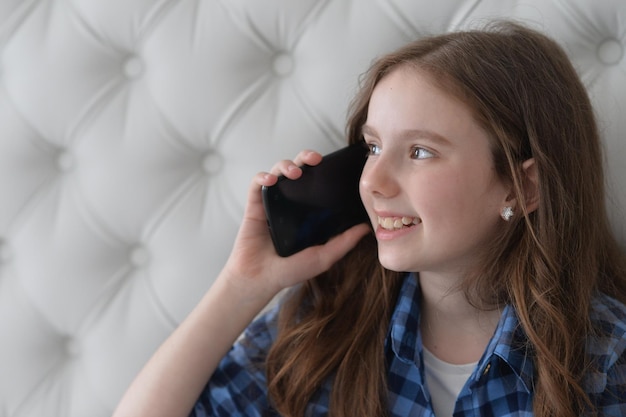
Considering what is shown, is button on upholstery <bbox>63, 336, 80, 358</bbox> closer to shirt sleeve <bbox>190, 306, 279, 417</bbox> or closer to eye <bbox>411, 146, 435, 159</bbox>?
shirt sleeve <bbox>190, 306, 279, 417</bbox>

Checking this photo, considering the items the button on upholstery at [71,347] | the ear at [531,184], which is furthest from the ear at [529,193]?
the button on upholstery at [71,347]

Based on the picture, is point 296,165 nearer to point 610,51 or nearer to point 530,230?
point 530,230

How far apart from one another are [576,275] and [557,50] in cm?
28

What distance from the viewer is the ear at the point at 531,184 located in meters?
0.84

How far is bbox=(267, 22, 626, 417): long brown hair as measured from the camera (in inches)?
32.8

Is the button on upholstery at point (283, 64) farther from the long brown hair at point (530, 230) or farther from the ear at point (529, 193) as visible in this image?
the ear at point (529, 193)

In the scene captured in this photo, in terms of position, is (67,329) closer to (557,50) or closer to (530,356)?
(530,356)

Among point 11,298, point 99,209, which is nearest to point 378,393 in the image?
point 99,209

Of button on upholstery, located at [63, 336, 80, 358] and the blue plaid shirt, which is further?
button on upholstery, located at [63, 336, 80, 358]

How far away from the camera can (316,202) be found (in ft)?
3.23

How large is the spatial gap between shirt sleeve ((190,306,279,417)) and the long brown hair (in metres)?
0.03

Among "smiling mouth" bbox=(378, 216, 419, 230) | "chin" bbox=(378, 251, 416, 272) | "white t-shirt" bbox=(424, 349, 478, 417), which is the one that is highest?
"smiling mouth" bbox=(378, 216, 419, 230)

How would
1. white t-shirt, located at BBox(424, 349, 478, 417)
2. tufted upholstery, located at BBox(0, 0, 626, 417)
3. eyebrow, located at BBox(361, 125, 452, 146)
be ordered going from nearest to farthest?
eyebrow, located at BBox(361, 125, 452, 146) < white t-shirt, located at BBox(424, 349, 478, 417) < tufted upholstery, located at BBox(0, 0, 626, 417)

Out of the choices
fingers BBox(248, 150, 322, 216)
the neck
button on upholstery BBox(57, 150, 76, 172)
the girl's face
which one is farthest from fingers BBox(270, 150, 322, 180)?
button on upholstery BBox(57, 150, 76, 172)
